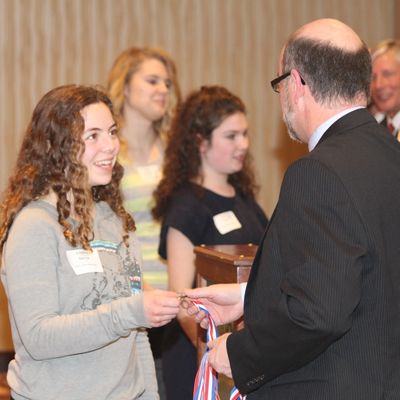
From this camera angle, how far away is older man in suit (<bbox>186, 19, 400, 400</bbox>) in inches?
70.2

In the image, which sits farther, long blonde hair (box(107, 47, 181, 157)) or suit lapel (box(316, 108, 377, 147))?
long blonde hair (box(107, 47, 181, 157))

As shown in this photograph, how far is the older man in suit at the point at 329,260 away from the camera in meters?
1.78

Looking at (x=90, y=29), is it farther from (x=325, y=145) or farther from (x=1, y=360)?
(x=325, y=145)

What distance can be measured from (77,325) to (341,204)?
906mm

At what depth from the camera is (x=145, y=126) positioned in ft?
14.6

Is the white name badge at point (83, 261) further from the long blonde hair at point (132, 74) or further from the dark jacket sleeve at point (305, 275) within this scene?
the long blonde hair at point (132, 74)

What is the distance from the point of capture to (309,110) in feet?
6.73

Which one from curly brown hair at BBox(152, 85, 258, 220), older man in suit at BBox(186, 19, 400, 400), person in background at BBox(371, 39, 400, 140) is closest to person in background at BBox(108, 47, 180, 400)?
curly brown hair at BBox(152, 85, 258, 220)

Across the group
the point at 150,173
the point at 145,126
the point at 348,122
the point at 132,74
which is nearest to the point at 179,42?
the point at 132,74

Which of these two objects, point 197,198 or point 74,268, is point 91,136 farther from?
point 197,198

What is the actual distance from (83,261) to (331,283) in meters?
0.92

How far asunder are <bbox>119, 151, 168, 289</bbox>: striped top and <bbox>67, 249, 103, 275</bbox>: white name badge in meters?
1.57

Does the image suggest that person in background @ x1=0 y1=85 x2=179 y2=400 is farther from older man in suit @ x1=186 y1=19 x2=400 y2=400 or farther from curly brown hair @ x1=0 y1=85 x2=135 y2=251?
older man in suit @ x1=186 y1=19 x2=400 y2=400

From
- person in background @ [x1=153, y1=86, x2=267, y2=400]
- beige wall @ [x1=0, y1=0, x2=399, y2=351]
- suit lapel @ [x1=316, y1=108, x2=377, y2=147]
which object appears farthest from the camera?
beige wall @ [x1=0, y1=0, x2=399, y2=351]
